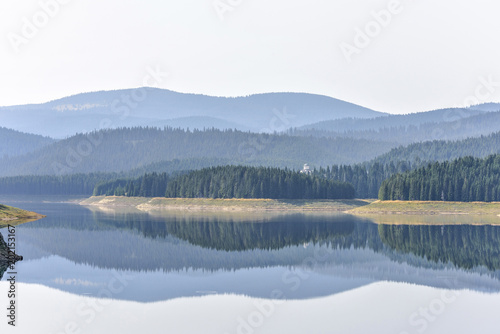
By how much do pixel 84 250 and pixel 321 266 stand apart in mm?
29043

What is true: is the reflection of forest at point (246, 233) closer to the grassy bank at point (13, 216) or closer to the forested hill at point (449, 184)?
the grassy bank at point (13, 216)

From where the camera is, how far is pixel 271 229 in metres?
116

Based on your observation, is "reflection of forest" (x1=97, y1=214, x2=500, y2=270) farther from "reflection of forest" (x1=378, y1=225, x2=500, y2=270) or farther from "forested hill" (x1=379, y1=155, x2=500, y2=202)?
"forested hill" (x1=379, y1=155, x2=500, y2=202)

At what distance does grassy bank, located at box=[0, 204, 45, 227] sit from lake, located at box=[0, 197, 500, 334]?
17.3 meters

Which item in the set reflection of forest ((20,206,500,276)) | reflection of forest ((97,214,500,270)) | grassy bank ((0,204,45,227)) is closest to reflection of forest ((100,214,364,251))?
reflection of forest ((97,214,500,270))

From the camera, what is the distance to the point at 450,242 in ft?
299

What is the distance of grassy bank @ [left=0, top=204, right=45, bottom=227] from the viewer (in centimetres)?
11896

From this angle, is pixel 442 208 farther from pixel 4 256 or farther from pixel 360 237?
pixel 4 256

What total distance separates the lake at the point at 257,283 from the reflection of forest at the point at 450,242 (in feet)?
0.64

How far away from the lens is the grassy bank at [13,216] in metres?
119

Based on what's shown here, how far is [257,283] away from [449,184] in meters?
115

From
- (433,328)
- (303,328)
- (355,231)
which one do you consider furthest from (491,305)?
(355,231)

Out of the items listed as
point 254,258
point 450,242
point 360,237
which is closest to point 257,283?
point 254,258

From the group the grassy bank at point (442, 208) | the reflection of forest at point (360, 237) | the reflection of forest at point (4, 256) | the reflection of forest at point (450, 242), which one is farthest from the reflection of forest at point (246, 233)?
the grassy bank at point (442, 208)
